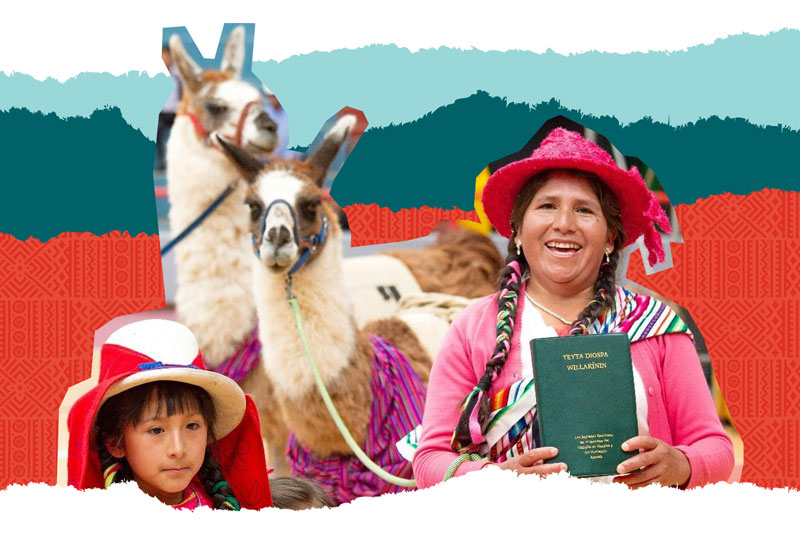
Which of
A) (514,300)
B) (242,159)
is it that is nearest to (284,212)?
(242,159)

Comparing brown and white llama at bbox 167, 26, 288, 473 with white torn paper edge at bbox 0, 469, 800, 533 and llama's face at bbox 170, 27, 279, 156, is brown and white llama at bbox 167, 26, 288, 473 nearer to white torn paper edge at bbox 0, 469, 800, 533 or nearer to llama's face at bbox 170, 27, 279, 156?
llama's face at bbox 170, 27, 279, 156

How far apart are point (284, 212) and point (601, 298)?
6.75ft

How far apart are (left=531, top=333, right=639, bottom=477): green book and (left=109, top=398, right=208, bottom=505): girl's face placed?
85 centimetres

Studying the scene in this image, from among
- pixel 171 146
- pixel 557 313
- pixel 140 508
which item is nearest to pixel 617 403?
pixel 557 313

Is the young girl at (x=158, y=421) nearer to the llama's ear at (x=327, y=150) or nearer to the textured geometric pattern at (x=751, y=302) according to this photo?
the llama's ear at (x=327, y=150)

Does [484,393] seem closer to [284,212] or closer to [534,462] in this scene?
[534,462]

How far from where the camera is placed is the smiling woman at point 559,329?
180 cm

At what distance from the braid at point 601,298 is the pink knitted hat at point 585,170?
0.32 ft

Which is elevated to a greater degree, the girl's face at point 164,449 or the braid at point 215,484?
the girl's face at point 164,449

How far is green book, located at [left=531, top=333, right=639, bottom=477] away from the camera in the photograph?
1.63m

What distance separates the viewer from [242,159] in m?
3.83

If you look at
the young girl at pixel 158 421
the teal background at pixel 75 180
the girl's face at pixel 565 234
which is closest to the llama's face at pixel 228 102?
the teal background at pixel 75 180

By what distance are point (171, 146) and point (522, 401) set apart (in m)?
2.51

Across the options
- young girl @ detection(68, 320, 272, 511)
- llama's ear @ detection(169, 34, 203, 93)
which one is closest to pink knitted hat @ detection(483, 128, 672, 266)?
young girl @ detection(68, 320, 272, 511)
